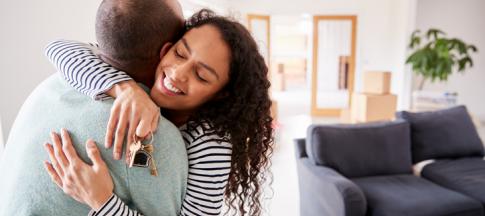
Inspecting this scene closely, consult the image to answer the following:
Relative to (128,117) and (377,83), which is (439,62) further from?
(128,117)

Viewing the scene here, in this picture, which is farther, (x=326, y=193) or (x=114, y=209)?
(x=326, y=193)

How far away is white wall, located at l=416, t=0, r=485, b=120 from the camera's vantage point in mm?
6152

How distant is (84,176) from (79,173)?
0.02 meters

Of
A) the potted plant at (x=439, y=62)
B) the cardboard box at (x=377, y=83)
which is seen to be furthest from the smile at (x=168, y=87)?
the potted plant at (x=439, y=62)

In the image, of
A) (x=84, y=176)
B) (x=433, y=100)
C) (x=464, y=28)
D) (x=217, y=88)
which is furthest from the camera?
(x=464, y=28)

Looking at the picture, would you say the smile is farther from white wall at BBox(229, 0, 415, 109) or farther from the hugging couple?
white wall at BBox(229, 0, 415, 109)

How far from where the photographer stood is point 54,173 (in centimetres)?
72

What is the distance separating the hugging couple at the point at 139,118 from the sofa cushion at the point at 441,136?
7.55ft

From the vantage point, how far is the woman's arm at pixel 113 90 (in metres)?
0.71

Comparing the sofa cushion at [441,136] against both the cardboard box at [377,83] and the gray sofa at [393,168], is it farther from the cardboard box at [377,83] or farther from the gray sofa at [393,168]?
the cardboard box at [377,83]

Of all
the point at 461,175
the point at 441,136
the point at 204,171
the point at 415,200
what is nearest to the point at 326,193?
the point at 415,200

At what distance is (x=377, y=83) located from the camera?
480 centimetres

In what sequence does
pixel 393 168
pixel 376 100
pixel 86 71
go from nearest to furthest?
1. pixel 86 71
2. pixel 393 168
3. pixel 376 100

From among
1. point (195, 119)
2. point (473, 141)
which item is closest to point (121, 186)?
point (195, 119)
